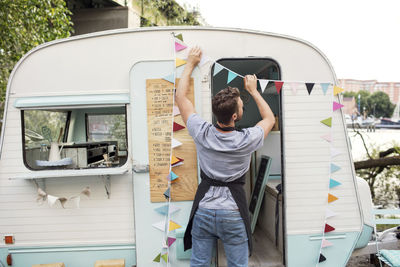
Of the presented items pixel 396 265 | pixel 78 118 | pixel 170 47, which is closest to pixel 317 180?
pixel 396 265

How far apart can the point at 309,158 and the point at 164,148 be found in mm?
1407

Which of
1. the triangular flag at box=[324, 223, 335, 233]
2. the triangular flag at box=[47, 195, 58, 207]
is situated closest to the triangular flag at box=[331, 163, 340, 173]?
the triangular flag at box=[324, 223, 335, 233]

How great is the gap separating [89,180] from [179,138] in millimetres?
951

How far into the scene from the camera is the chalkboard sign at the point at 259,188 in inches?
168

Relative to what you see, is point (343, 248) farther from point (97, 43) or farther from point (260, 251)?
point (97, 43)

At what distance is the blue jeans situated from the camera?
2369mm

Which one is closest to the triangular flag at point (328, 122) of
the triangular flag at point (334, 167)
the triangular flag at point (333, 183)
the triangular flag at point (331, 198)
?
the triangular flag at point (334, 167)

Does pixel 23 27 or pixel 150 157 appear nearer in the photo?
pixel 150 157

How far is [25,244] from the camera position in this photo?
9.97 ft

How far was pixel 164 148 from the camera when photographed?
9.90 feet

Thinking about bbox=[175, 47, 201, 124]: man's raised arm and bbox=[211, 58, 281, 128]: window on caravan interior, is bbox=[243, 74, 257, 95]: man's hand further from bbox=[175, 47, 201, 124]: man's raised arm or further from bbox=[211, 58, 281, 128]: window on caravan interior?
bbox=[211, 58, 281, 128]: window on caravan interior

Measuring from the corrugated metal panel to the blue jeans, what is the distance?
0.87 metres

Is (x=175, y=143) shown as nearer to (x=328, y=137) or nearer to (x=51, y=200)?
(x=51, y=200)

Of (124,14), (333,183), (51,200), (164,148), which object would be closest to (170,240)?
(164,148)
